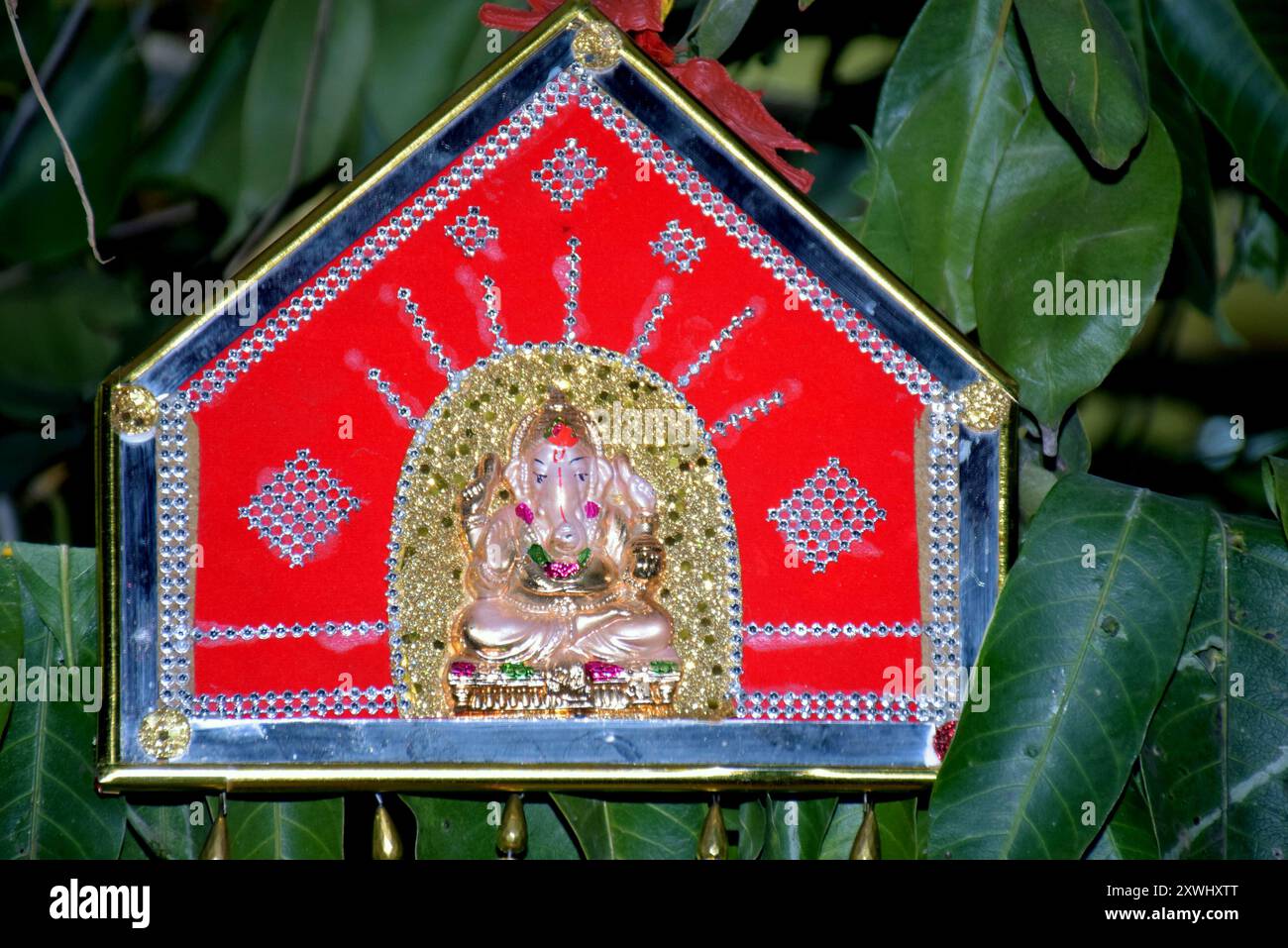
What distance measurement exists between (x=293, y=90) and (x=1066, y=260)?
979 millimetres

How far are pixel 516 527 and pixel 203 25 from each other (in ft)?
2.95

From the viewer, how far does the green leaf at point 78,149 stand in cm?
177

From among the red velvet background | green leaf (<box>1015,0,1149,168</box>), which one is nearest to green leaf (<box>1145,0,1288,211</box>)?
green leaf (<box>1015,0,1149,168</box>)

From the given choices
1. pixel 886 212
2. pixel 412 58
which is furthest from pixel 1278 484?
pixel 412 58

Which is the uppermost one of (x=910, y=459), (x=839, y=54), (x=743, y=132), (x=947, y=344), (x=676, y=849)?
(x=839, y=54)

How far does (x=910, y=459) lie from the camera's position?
1301 millimetres

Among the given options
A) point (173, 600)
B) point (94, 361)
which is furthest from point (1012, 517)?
point (94, 361)

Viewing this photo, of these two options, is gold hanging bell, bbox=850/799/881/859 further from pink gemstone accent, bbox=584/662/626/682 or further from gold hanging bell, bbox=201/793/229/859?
gold hanging bell, bbox=201/793/229/859

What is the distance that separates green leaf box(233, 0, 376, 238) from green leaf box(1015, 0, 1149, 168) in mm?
805

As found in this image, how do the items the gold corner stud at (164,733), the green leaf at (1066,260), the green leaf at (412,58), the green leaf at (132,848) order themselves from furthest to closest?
the green leaf at (412,58) < the green leaf at (132,848) < the green leaf at (1066,260) < the gold corner stud at (164,733)

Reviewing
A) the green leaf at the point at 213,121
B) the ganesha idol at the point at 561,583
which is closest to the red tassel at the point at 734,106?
the ganesha idol at the point at 561,583

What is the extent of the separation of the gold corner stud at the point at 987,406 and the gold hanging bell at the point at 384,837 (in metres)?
0.66

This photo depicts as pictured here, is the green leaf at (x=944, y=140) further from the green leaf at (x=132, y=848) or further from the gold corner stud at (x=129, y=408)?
the green leaf at (x=132, y=848)

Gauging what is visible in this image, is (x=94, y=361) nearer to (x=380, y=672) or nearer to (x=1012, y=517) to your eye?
(x=380, y=672)
